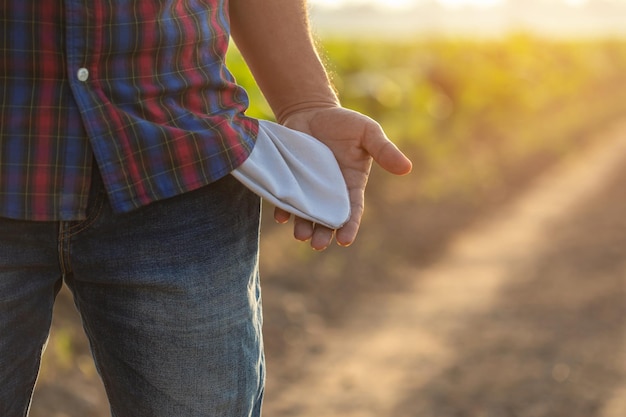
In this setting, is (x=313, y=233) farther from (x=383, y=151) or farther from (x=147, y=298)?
(x=147, y=298)

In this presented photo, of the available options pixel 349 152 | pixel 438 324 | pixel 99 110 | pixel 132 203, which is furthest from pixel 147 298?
pixel 438 324

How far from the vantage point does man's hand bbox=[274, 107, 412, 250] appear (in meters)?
1.43

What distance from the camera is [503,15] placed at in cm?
6444

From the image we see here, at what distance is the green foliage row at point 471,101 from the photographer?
7.47 meters

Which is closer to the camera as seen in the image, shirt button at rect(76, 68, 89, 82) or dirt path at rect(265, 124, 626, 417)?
shirt button at rect(76, 68, 89, 82)

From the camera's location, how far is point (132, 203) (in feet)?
3.94

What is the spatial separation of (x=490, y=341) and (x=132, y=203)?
9.44 ft

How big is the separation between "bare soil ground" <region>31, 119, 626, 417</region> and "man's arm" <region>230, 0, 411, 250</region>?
183cm

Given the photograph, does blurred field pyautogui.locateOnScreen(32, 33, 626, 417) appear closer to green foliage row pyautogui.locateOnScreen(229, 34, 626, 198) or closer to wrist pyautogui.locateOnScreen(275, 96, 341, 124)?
green foliage row pyautogui.locateOnScreen(229, 34, 626, 198)

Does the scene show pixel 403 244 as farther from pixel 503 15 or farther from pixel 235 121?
pixel 503 15

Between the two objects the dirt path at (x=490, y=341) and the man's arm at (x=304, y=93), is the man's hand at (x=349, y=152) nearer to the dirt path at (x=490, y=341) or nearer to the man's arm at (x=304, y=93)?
the man's arm at (x=304, y=93)

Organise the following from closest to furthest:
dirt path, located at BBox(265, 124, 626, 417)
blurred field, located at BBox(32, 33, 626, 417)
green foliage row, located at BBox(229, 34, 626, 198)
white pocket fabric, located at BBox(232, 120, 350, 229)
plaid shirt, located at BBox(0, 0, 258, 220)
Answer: plaid shirt, located at BBox(0, 0, 258, 220)
white pocket fabric, located at BBox(232, 120, 350, 229)
dirt path, located at BBox(265, 124, 626, 417)
blurred field, located at BBox(32, 33, 626, 417)
green foliage row, located at BBox(229, 34, 626, 198)

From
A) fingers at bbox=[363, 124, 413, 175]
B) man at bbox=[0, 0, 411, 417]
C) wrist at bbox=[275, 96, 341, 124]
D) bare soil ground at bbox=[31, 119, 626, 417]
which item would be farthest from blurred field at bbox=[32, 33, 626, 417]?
man at bbox=[0, 0, 411, 417]

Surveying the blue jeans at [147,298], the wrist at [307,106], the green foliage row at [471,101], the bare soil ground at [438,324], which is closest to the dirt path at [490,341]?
the bare soil ground at [438,324]
